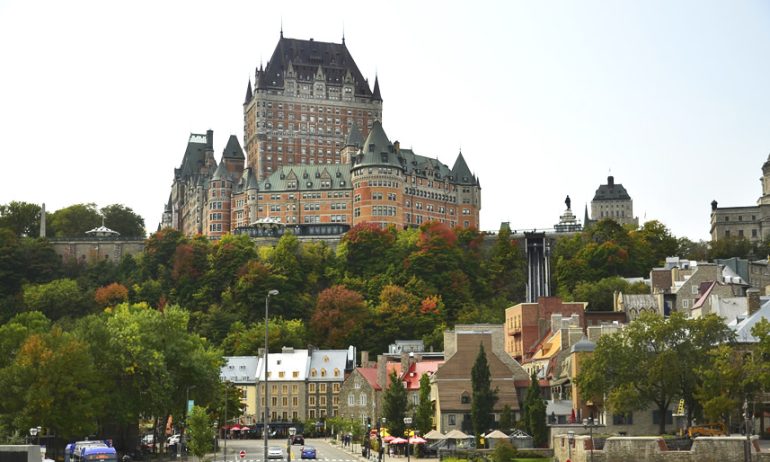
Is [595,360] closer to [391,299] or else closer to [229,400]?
[229,400]

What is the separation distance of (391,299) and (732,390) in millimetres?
91631

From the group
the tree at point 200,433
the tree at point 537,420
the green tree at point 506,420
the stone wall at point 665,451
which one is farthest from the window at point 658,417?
the tree at point 200,433

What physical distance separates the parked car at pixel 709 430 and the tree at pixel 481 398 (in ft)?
50.1

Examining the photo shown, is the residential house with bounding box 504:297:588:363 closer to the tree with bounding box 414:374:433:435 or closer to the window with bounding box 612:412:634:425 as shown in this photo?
the tree with bounding box 414:374:433:435

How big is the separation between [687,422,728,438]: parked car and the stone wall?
9.10 metres

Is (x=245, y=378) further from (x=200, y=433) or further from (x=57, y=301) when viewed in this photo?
(x=200, y=433)

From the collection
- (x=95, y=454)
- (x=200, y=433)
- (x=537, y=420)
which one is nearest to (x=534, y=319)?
(x=537, y=420)

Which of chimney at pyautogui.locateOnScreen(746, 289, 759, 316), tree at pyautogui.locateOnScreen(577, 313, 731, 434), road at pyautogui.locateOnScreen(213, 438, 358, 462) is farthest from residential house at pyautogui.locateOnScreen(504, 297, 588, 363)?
tree at pyautogui.locateOnScreen(577, 313, 731, 434)

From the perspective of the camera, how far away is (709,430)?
83812mm

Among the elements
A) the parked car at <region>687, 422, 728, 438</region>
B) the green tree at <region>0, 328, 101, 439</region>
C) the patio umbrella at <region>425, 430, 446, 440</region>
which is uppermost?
the green tree at <region>0, 328, 101, 439</region>

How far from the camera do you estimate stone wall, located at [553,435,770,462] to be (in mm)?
71750

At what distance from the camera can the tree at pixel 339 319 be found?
547 ft

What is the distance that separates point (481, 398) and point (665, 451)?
77.6ft

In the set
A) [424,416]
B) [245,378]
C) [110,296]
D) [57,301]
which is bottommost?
[424,416]
